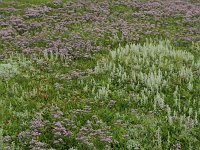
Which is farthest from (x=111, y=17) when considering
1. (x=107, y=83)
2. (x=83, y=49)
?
(x=107, y=83)

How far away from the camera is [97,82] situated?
1394cm

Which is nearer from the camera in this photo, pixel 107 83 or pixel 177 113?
pixel 177 113

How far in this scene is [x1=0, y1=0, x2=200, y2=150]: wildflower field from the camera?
10367 millimetres

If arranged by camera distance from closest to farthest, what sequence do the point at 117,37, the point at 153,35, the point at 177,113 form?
the point at 177,113 < the point at 117,37 < the point at 153,35

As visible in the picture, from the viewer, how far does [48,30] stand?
20.6 m

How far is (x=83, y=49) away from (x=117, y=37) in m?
2.31

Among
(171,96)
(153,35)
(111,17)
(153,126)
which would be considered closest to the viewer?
(153,126)

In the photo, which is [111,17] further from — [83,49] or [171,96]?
[171,96]

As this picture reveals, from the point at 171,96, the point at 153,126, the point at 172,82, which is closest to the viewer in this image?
the point at 153,126

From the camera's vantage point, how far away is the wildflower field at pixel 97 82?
1037 centimetres

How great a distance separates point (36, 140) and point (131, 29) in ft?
39.5

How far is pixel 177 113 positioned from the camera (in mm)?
11664

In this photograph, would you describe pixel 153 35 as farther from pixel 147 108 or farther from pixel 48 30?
pixel 147 108

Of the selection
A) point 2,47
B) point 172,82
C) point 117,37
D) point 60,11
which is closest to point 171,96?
Result: point 172,82
